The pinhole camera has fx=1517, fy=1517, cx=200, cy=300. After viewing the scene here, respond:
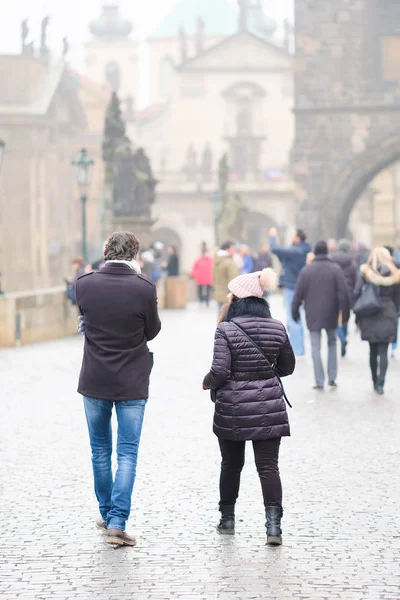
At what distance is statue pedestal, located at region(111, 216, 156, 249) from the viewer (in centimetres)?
3378

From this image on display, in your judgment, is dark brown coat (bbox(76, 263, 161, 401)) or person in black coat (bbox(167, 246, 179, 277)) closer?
dark brown coat (bbox(76, 263, 161, 401))

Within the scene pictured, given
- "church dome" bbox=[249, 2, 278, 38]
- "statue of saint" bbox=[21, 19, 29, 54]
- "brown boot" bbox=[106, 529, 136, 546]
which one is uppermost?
"church dome" bbox=[249, 2, 278, 38]

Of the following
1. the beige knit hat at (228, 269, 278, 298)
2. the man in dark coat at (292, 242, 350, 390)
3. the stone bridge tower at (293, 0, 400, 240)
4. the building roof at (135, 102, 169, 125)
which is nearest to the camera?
the beige knit hat at (228, 269, 278, 298)

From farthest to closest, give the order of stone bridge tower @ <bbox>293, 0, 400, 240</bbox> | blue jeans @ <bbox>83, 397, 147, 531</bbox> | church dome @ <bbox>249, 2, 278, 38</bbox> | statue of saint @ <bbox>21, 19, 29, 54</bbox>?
church dome @ <bbox>249, 2, 278, 38</bbox> → statue of saint @ <bbox>21, 19, 29, 54</bbox> → stone bridge tower @ <bbox>293, 0, 400, 240</bbox> → blue jeans @ <bbox>83, 397, 147, 531</bbox>

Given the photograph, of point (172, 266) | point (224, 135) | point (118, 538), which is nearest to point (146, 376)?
point (118, 538)

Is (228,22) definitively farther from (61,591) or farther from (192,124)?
(61,591)

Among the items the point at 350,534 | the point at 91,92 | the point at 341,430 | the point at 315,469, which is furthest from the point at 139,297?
the point at 91,92

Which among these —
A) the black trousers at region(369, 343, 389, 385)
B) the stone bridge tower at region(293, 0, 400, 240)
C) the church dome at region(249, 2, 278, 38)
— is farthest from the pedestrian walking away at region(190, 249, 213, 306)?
the church dome at region(249, 2, 278, 38)

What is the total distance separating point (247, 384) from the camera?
290 inches

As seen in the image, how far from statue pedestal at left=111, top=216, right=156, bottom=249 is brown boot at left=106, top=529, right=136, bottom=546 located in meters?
26.5

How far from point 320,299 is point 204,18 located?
115m

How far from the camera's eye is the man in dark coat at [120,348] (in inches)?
286

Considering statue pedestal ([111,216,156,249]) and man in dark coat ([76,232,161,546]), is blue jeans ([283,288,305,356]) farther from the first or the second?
statue pedestal ([111,216,156,249])

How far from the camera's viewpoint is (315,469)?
9617 mm
